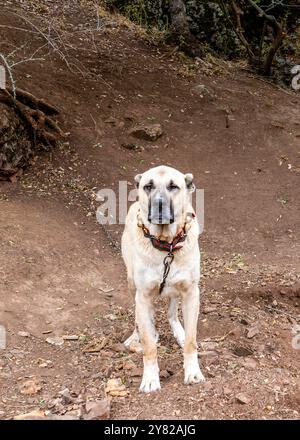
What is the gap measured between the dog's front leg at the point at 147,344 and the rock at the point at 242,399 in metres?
0.62

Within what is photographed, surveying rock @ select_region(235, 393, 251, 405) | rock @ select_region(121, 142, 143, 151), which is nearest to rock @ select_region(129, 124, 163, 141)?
rock @ select_region(121, 142, 143, 151)

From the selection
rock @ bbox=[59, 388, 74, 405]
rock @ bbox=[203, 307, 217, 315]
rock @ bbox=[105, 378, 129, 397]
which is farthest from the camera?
rock @ bbox=[203, 307, 217, 315]

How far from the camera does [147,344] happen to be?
423 cm

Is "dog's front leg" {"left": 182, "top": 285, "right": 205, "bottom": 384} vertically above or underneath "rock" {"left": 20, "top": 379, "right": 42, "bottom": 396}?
above

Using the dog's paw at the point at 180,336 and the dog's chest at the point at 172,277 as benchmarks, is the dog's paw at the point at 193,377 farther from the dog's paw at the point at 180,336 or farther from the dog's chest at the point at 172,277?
the dog's paw at the point at 180,336

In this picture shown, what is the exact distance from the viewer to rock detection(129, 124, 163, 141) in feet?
33.7

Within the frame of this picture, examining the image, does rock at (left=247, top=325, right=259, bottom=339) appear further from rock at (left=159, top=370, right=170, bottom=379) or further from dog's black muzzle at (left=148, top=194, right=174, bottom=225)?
dog's black muzzle at (left=148, top=194, right=174, bottom=225)

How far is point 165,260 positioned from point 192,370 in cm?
86

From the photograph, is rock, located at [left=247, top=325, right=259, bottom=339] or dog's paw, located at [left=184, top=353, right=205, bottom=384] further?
rock, located at [left=247, top=325, right=259, bottom=339]

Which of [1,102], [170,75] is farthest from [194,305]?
[170,75]

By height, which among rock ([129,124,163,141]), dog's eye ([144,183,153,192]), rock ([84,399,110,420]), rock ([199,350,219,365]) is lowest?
rock ([129,124,163,141])

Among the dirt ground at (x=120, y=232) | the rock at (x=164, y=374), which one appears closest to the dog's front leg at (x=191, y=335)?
the dirt ground at (x=120, y=232)

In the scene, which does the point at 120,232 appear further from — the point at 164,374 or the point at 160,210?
the point at 160,210

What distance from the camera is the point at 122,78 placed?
11.8 meters
